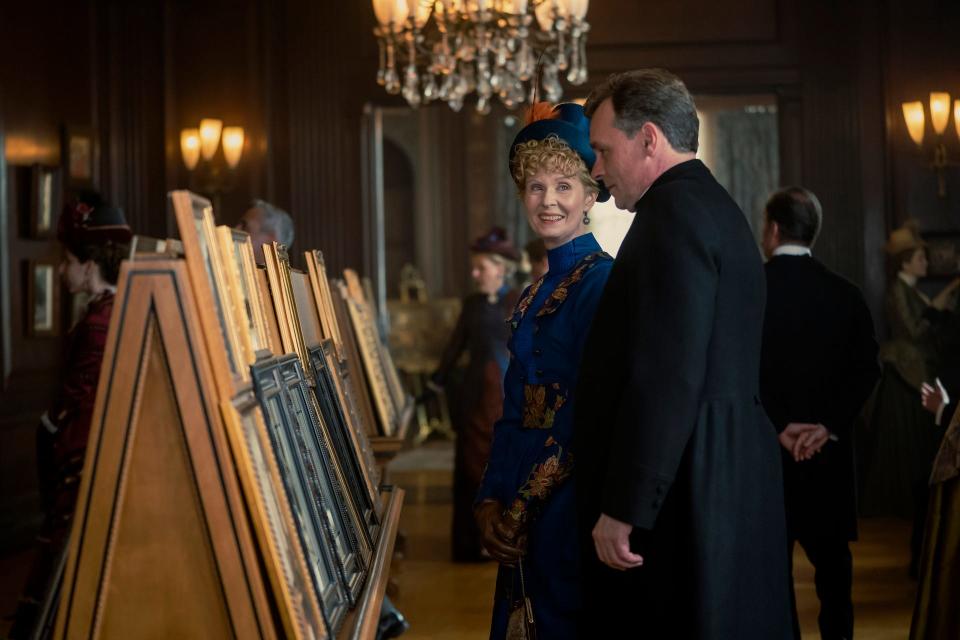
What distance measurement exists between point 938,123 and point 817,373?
445 centimetres

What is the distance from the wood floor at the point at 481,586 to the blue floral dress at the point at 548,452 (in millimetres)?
2541

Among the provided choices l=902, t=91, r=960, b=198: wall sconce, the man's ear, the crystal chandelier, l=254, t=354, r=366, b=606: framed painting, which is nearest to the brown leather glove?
l=254, t=354, r=366, b=606: framed painting

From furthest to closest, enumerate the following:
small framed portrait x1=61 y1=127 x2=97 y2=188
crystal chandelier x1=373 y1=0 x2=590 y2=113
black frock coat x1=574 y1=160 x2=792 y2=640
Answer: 1. small framed portrait x1=61 y1=127 x2=97 y2=188
2. crystal chandelier x1=373 y1=0 x2=590 y2=113
3. black frock coat x1=574 y1=160 x2=792 y2=640

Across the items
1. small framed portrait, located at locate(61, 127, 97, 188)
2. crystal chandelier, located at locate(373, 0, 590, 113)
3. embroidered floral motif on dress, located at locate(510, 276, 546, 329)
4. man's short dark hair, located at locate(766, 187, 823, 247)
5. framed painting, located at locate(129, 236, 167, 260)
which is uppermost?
crystal chandelier, located at locate(373, 0, 590, 113)

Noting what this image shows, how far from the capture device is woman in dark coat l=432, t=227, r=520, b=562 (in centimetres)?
676

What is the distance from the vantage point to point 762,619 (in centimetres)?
239

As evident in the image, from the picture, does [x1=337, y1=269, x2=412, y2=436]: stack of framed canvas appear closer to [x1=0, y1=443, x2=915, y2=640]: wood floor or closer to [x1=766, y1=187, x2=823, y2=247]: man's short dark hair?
[x1=0, y1=443, x2=915, y2=640]: wood floor

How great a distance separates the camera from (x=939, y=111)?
811 centimetres

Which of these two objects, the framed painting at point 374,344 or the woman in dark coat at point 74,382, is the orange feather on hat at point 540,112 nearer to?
the woman in dark coat at point 74,382

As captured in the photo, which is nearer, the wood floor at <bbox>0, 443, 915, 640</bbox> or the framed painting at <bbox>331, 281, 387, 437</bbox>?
the framed painting at <bbox>331, 281, 387, 437</bbox>

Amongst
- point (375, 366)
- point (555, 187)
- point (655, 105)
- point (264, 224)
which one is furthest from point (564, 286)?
point (375, 366)

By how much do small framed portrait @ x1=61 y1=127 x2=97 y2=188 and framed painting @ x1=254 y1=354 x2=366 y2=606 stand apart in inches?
245

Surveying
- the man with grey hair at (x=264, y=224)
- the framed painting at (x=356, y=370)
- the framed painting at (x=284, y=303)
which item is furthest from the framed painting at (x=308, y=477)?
the man with grey hair at (x=264, y=224)

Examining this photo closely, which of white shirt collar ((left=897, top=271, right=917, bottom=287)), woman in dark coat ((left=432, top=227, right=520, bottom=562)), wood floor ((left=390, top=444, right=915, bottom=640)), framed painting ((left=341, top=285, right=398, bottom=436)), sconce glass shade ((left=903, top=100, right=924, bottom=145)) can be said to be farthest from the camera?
sconce glass shade ((left=903, top=100, right=924, bottom=145))
